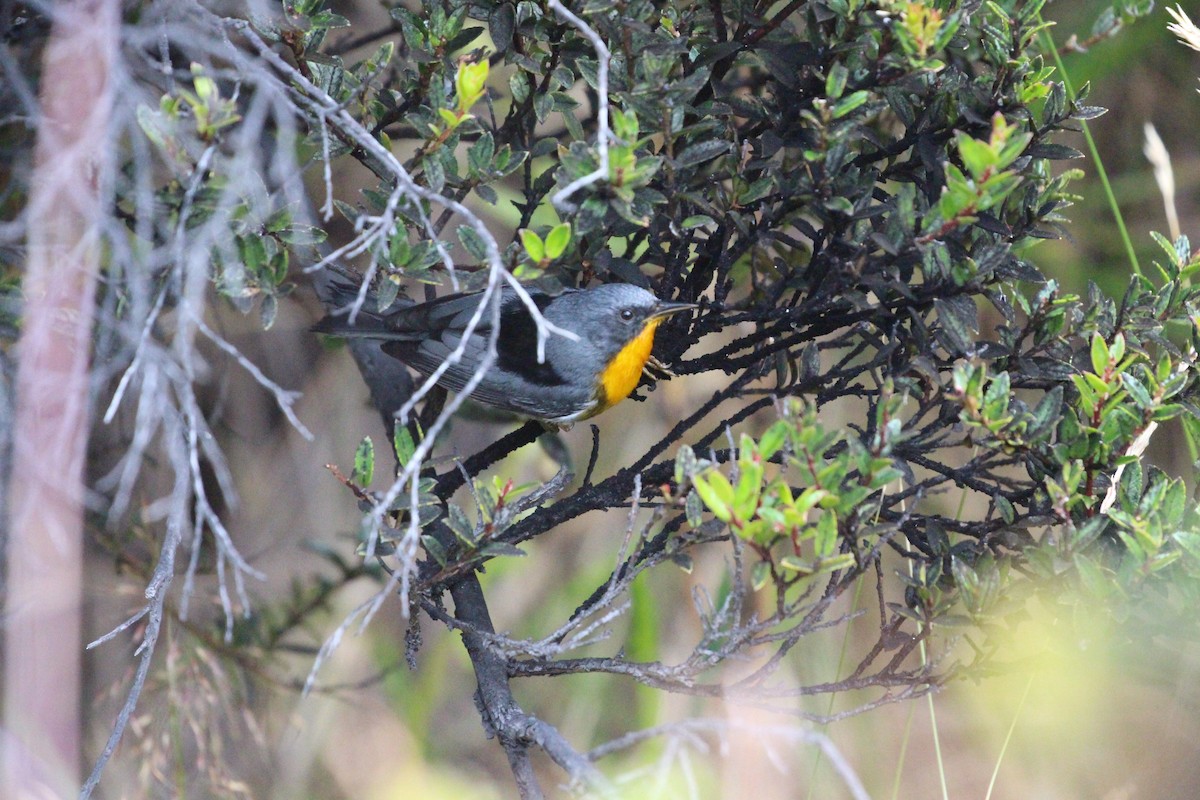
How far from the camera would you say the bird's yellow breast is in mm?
2803

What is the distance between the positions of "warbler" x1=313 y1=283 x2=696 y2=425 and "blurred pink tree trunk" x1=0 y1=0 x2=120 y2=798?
66 cm

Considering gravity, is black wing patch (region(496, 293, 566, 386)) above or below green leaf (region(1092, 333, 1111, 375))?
below

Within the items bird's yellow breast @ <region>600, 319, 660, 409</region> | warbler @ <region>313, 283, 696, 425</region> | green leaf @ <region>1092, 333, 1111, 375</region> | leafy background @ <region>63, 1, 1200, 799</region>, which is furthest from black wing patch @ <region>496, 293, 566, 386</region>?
green leaf @ <region>1092, 333, 1111, 375</region>

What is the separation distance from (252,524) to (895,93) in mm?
3217

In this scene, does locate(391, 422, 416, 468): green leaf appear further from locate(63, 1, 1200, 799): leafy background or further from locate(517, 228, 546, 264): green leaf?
locate(63, 1, 1200, 799): leafy background

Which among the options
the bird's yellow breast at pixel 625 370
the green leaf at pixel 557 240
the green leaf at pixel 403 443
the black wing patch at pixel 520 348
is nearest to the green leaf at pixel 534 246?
the green leaf at pixel 557 240

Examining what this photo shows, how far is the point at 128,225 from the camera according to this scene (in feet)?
6.72

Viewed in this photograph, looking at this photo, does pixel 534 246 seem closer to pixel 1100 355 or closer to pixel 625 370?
pixel 1100 355

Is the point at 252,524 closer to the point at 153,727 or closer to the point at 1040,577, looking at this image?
the point at 153,727

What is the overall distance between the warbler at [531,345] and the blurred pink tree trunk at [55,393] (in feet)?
2.16

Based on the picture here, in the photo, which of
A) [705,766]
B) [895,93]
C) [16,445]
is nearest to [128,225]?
[16,445]

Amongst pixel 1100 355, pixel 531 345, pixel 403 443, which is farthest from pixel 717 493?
pixel 531 345

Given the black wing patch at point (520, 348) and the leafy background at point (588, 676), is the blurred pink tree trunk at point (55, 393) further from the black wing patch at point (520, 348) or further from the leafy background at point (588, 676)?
the black wing patch at point (520, 348)

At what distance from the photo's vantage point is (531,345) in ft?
9.00
